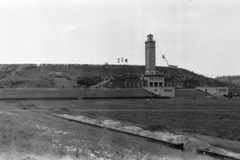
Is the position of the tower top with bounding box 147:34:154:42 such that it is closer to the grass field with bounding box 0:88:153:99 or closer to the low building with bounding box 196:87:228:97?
the low building with bounding box 196:87:228:97

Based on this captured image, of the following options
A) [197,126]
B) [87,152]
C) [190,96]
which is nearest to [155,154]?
[87,152]

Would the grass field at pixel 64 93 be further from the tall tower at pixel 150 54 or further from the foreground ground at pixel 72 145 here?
the foreground ground at pixel 72 145

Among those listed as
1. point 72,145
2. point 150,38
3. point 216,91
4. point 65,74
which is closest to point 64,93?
point 150,38

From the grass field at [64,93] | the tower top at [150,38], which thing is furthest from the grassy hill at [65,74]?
the grass field at [64,93]

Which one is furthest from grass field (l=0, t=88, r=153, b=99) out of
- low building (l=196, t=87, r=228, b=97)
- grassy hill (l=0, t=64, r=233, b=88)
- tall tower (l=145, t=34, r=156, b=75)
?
tall tower (l=145, t=34, r=156, b=75)

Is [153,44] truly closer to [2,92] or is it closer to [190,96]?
[190,96]

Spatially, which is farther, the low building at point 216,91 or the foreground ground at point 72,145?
the low building at point 216,91

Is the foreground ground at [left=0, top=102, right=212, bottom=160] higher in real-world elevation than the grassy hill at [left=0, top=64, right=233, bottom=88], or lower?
lower

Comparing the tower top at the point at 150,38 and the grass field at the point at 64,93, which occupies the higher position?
the tower top at the point at 150,38

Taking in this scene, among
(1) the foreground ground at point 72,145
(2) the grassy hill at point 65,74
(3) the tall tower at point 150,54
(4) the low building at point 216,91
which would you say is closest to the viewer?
(1) the foreground ground at point 72,145
